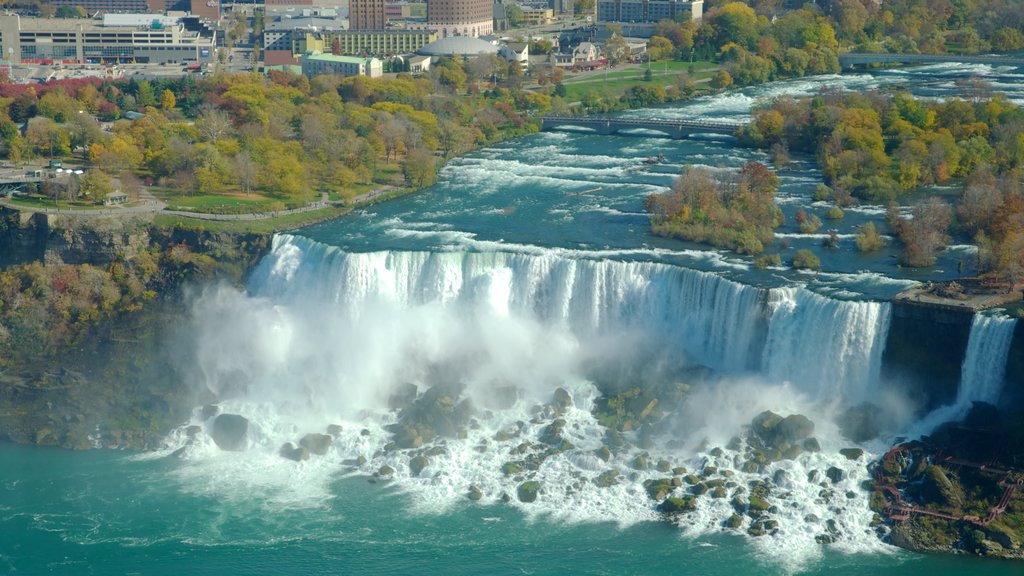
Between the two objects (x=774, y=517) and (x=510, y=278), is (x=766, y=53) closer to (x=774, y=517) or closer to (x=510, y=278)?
(x=510, y=278)

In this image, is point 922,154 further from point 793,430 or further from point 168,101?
point 168,101

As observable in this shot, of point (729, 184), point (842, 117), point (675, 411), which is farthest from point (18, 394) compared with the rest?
point (842, 117)

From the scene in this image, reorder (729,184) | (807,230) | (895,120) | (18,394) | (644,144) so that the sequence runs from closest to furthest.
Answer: (18,394) < (807,230) < (729,184) < (895,120) < (644,144)

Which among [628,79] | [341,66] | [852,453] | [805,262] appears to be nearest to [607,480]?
[852,453]

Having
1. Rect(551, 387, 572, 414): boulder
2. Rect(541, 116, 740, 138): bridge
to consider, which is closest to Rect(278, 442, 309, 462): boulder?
Rect(551, 387, 572, 414): boulder

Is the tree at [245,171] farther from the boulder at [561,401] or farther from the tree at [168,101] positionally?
the tree at [168,101]

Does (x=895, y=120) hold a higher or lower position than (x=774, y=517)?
higher

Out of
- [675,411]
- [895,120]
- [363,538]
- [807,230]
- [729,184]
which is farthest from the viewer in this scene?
[895,120]
